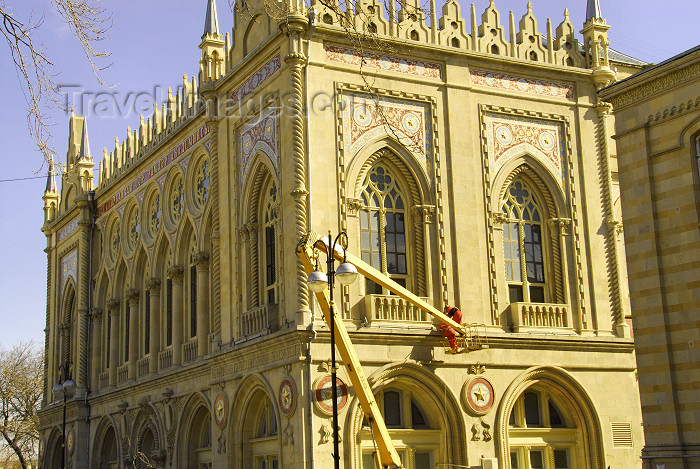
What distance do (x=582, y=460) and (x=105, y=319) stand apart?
22.1m

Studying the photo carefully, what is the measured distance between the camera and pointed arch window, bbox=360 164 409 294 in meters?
27.6

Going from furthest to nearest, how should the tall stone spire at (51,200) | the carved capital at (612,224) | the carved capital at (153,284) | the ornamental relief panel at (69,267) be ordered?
1. the tall stone spire at (51,200)
2. the ornamental relief panel at (69,267)
3. the carved capital at (153,284)
4. the carved capital at (612,224)

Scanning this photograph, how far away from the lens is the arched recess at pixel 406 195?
27497mm

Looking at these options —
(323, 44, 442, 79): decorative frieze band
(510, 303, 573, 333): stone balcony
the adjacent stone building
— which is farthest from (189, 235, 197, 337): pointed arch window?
the adjacent stone building

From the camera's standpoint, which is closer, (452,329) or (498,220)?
(452,329)

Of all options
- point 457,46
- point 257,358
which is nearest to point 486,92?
point 457,46

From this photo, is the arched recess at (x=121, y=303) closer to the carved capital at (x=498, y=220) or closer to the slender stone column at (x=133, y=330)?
the slender stone column at (x=133, y=330)

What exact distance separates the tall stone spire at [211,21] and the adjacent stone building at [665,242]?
16.2 metres

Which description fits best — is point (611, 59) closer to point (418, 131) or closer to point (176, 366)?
point (418, 131)

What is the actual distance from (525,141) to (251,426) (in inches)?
467

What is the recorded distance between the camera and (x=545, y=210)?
30.5 m

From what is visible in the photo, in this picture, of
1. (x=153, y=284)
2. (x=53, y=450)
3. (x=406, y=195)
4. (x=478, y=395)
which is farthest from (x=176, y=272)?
(x=53, y=450)

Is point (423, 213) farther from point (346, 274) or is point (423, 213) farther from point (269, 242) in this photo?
point (346, 274)

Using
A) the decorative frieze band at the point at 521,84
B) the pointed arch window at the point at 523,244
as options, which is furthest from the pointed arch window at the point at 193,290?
the decorative frieze band at the point at 521,84
